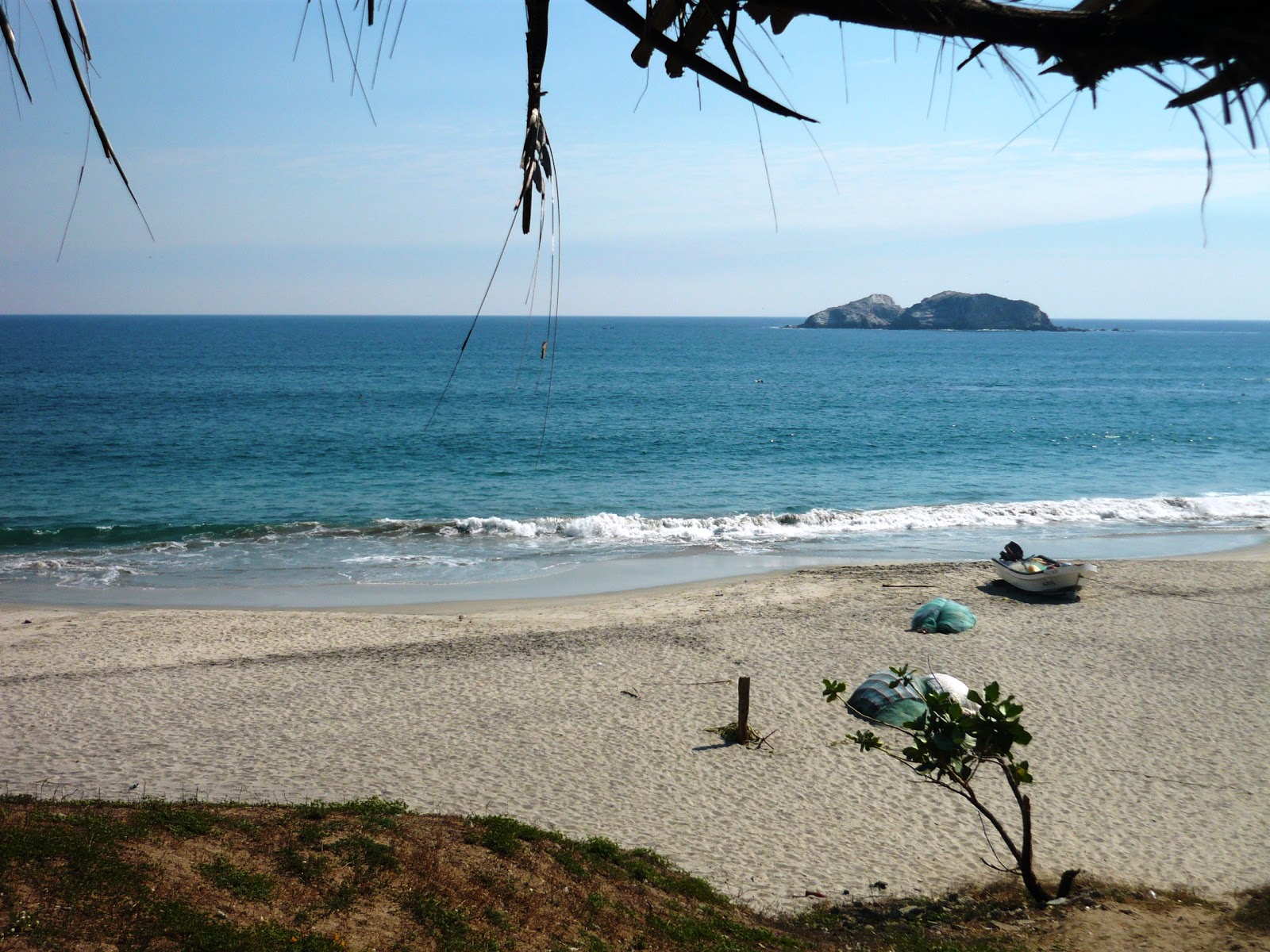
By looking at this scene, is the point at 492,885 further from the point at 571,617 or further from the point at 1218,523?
the point at 1218,523

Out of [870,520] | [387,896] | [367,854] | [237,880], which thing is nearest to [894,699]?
[367,854]

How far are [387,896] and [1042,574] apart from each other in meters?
16.5

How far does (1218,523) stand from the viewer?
1114 inches

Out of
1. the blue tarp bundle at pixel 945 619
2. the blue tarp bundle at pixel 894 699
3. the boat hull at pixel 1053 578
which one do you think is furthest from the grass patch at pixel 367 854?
the boat hull at pixel 1053 578

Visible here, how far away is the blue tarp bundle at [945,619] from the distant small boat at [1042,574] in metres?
2.96

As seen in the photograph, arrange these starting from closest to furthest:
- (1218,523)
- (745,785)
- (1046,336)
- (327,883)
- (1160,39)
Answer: (1160,39) → (327,883) → (745,785) → (1218,523) → (1046,336)

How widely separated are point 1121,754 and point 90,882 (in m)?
11.5

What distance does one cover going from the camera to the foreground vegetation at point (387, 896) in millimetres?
5375

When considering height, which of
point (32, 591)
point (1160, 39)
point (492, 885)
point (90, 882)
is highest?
point (1160, 39)

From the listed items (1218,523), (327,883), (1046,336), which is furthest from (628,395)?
(1046,336)

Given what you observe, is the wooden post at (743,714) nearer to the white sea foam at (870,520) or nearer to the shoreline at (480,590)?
the shoreline at (480,590)

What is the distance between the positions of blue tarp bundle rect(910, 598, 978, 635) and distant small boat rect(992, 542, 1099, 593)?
2.96 meters

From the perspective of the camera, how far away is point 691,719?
12.6m

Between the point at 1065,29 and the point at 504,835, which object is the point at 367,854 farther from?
the point at 1065,29
